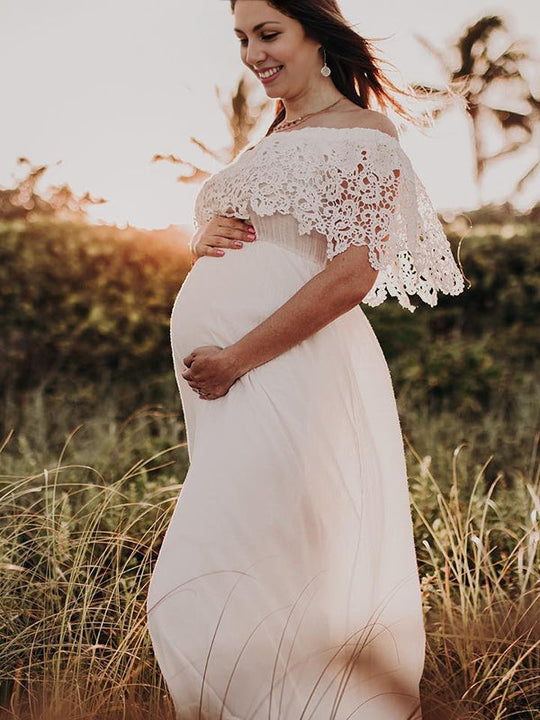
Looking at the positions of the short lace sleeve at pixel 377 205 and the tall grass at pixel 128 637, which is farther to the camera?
the tall grass at pixel 128 637

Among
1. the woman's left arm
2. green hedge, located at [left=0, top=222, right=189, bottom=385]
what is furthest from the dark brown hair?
green hedge, located at [left=0, top=222, right=189, bottom=385]

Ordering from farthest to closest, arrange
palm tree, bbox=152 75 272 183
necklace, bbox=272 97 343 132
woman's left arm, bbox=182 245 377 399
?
palm tree, bbox=152 75 272 183 → necklace, bbox=272 97 343 132 → woman's left arm, bbox=182 245 377 399

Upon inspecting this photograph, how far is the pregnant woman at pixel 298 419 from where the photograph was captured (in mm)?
2254

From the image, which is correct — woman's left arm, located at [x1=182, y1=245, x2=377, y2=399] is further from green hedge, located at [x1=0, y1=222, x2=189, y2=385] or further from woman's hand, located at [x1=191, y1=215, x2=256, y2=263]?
green hedge, located at [x1=0, y1=222, x2=189, y2=385]

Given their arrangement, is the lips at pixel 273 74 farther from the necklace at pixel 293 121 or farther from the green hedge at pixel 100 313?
the green hedge at pixel 100 313

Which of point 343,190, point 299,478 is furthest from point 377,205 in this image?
point 299,478

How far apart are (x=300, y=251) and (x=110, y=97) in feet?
12.2

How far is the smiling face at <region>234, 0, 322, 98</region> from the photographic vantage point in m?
2.55

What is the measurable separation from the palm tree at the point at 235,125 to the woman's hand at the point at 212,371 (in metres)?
1.53

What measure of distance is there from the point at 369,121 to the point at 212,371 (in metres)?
0.85

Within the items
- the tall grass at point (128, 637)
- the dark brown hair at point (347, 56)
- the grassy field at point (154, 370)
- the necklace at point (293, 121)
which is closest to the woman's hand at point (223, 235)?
the necklace at point (293, 121)

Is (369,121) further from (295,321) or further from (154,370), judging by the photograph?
(154,370)

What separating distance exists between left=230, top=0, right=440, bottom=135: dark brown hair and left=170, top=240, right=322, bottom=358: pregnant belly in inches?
24.6

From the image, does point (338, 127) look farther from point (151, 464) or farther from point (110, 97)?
point (110, 97)
